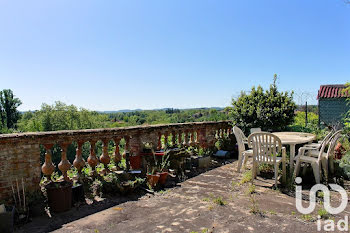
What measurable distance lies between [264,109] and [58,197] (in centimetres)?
532

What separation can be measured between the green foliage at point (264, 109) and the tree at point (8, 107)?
5357 cm

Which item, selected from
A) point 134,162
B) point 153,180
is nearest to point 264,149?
point 153,180

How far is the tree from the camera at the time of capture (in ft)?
161

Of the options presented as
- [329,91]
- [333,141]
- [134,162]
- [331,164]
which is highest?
[329,91]

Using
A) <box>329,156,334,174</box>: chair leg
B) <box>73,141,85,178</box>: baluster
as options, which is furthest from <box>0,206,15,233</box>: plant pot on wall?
<box>329,156,334,174</box>: chair leg

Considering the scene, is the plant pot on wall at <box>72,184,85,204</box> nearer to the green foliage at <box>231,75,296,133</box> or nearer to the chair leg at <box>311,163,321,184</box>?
the chair leg at <box>311,163,321,184</box>

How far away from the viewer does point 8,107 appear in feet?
165

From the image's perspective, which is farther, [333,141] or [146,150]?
[146,150]

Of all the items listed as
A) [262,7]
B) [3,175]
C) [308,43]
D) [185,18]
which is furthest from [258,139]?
[308,43]

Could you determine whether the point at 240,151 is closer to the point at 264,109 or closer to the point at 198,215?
the point at 264,109

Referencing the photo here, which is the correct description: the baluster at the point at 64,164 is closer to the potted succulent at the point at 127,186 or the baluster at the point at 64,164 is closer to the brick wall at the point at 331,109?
the potted succulent at the point at 127,186

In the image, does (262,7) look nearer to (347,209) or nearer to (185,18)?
(185,18)

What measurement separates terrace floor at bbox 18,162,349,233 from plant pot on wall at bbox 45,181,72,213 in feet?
0.66

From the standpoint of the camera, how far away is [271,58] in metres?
11.0
